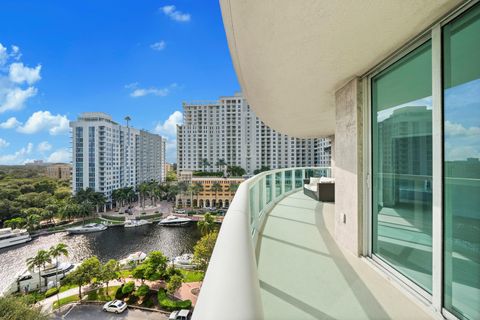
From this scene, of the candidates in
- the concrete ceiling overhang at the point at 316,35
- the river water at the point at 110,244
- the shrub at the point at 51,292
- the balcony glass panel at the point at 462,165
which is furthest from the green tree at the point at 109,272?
the balcony glass panel at the point at 462,165

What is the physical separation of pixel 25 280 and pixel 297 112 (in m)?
30.0

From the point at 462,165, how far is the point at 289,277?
1792 mm

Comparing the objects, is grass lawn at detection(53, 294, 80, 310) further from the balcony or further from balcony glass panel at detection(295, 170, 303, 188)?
the balcony

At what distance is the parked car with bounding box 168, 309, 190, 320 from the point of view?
639 inches

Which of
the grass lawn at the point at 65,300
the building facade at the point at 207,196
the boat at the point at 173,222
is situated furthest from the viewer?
the building facade at the point at 207,196

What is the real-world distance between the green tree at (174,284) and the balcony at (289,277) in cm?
1760

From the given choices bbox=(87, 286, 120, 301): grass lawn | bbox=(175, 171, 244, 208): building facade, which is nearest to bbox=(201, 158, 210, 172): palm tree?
bbox=(175, 171, 244, 208): building facade

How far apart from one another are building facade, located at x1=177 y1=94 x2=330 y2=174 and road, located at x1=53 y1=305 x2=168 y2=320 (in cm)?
5101

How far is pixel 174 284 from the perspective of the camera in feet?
60.9

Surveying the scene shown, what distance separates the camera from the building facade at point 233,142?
65.8 meters

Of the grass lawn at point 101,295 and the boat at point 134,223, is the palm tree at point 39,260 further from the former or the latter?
the boat at point 134,223

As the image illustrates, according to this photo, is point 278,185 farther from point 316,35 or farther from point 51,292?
point 51,292

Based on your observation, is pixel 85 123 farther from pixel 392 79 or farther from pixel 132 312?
pixel 392 79

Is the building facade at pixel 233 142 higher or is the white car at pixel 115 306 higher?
the building facade at pixel 233 142
